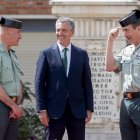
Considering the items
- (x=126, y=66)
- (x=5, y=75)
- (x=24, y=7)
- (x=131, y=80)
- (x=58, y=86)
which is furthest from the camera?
(x=24, y=7)

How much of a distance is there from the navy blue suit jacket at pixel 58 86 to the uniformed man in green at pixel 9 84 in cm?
25

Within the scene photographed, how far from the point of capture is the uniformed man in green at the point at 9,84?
24.0ft

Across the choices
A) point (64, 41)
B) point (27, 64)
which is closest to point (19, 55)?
point (27, 64)

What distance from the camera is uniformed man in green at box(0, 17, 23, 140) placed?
732 centimetres

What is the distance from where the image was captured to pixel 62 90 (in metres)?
7.50

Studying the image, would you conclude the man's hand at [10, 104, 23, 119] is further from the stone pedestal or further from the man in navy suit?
the stone pedestal

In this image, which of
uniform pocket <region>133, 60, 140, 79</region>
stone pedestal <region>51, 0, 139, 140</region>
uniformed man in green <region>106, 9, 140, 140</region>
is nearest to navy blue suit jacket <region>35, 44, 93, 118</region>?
uniformed man in green <region>106, 9, 140, 140</region>

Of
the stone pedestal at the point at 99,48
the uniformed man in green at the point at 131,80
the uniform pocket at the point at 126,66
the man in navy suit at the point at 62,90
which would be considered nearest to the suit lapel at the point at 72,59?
the man in navy suit at the point at 62,90

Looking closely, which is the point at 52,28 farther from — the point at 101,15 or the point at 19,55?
the point at 101,15

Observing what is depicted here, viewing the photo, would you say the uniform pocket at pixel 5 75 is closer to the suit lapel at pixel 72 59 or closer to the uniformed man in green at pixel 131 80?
the suit lapel at pixel 72 59

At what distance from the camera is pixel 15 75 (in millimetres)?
7430

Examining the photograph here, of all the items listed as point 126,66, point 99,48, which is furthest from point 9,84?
point 99,48

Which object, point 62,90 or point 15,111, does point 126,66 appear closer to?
point 62,90

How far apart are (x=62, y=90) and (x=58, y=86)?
60 mm
